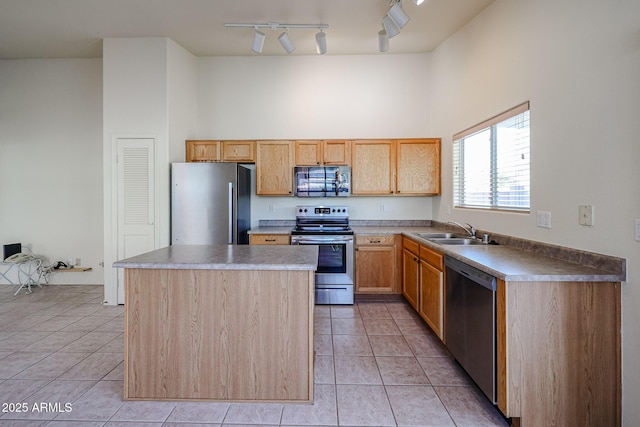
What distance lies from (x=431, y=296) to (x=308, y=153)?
231 cm

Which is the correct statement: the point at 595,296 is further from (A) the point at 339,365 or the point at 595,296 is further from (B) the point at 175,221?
(B) the point at 175,221

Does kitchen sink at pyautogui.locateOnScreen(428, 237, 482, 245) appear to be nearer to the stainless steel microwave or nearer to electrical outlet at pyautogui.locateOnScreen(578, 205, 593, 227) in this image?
electrical outlet at pyautogui.locateOnScreen(578, 205, 593, 227)

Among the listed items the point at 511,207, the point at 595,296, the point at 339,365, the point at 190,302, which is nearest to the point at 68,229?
the point at 190,302

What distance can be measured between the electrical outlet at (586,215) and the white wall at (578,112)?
31 mm

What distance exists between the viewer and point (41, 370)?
97.5 inches

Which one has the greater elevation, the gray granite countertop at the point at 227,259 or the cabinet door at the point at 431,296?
the gray granite countertop at the point at 227,259

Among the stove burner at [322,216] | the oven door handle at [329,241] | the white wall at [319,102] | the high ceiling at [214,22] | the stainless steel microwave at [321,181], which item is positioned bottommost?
the oven door handle at [329,241]

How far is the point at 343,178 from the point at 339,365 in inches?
92.9

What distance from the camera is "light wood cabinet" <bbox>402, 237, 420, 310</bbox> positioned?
11.4ft

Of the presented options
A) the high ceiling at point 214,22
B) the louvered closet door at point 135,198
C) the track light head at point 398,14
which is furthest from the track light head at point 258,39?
the louvered closet door at point 135,198

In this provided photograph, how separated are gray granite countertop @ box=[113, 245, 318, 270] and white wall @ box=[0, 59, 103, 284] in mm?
3179

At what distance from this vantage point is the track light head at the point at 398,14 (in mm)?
2898

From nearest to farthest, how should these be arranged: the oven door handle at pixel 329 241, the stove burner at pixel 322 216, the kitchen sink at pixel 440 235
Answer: the kitchen sink at pixel 440 235 < the oven door handle at pixel 329 241 < the stove burner at pixel 322 216

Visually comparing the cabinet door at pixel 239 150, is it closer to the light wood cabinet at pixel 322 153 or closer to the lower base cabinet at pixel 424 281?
the light wood cabinet at pixel 322 153
